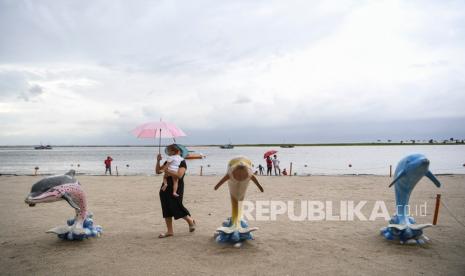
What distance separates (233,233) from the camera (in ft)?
19.7

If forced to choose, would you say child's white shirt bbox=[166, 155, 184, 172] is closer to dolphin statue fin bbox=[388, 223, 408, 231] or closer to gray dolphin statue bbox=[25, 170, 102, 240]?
gray dolphin statue bbox=[25, 170, 102, 240]

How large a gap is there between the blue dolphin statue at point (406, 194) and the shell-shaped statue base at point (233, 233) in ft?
8.95

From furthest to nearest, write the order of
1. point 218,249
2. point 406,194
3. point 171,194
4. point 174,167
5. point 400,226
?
1. point 171,194
2. point 174,167
3. point 406,194
4. point 400,226
5. point 218,249

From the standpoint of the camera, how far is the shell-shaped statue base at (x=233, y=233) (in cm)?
598

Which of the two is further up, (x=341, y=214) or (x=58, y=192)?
(x=58, y=192)

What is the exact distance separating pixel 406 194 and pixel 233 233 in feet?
11.1

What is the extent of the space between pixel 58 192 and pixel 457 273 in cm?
660

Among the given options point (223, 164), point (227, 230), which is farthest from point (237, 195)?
point (223, 164)

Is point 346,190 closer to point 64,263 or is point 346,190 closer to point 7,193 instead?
point 64,263

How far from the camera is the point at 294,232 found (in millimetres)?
6949

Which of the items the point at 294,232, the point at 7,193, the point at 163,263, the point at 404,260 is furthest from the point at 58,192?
the point at 7,193

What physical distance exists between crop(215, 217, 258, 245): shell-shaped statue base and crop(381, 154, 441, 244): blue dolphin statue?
8.95 ft

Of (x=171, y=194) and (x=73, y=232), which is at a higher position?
(x=171, y=194)

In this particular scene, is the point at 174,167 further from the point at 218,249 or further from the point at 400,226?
the point at 400,226
